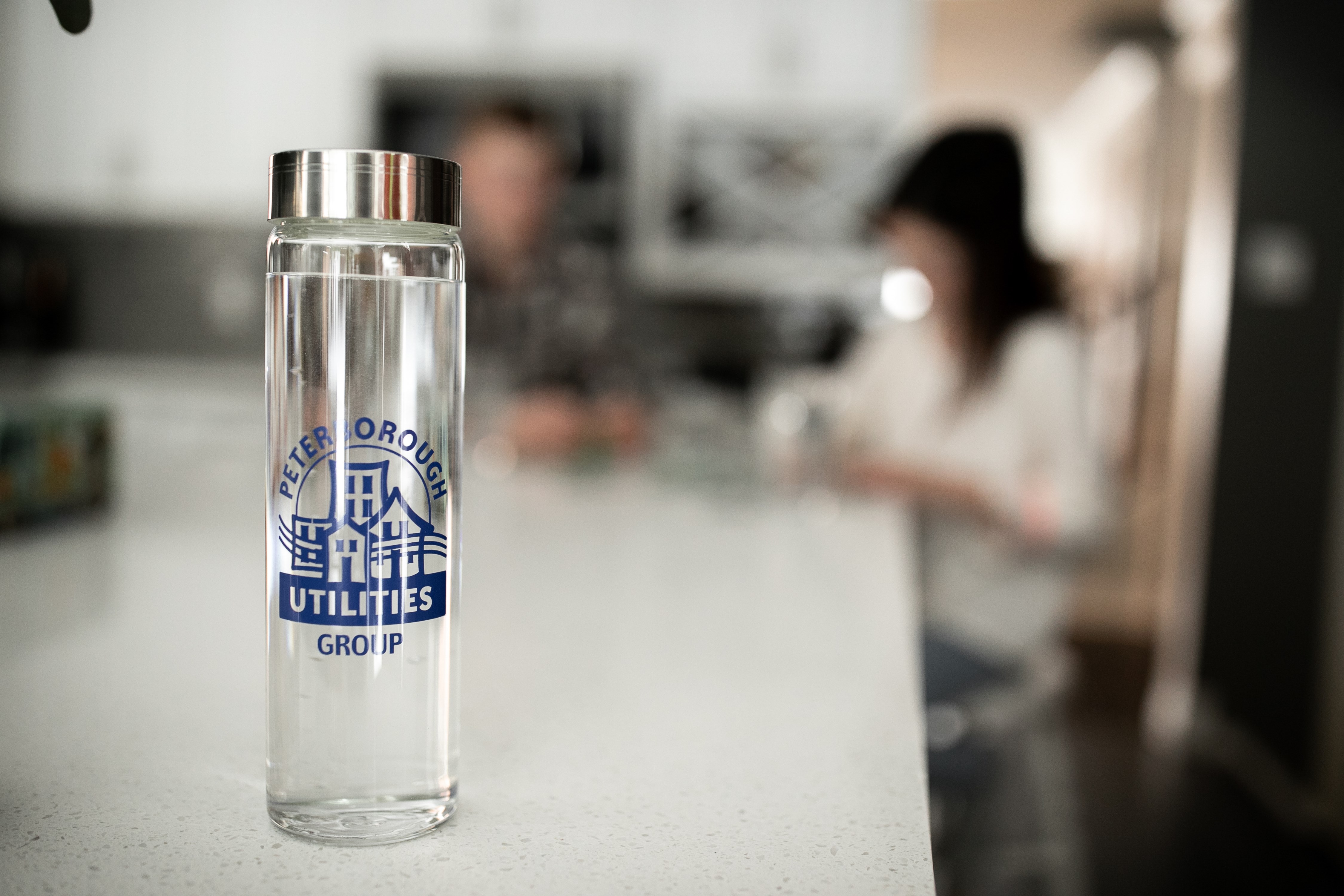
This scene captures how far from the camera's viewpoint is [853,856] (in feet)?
1.31

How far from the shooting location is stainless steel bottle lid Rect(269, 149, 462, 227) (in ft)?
1.18

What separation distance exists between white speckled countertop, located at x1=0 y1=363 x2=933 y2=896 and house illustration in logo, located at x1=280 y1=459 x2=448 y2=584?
0.10 metres

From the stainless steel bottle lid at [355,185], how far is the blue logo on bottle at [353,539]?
0.08m

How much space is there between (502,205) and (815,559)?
184 centimetres

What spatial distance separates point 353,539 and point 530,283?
2.35m

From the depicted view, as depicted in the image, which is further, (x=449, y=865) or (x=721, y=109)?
(x=721, y=109)

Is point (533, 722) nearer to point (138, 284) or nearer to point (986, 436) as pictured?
point (986, 436)

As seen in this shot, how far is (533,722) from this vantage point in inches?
21.1

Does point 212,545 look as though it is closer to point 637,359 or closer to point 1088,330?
point 637,359

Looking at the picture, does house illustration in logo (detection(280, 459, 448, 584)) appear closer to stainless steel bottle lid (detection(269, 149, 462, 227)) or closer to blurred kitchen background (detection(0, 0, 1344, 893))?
stainless steel bottle lid (detection(269, 149, 462, 227))

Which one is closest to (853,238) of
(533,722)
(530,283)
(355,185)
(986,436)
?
(530,283)

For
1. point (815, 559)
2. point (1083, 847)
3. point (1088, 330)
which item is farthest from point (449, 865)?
point (1088, 330)

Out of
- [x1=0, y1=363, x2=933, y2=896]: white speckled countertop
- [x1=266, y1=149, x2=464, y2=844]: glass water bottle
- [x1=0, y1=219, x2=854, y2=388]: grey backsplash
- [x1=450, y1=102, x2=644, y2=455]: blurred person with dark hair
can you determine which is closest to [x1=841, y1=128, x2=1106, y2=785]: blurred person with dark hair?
[x1=0, y1=363, x2=933, y2=896]: white speckled countertop

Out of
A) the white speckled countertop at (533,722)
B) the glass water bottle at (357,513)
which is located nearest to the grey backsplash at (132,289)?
the white speckled countertop at (533,722)
